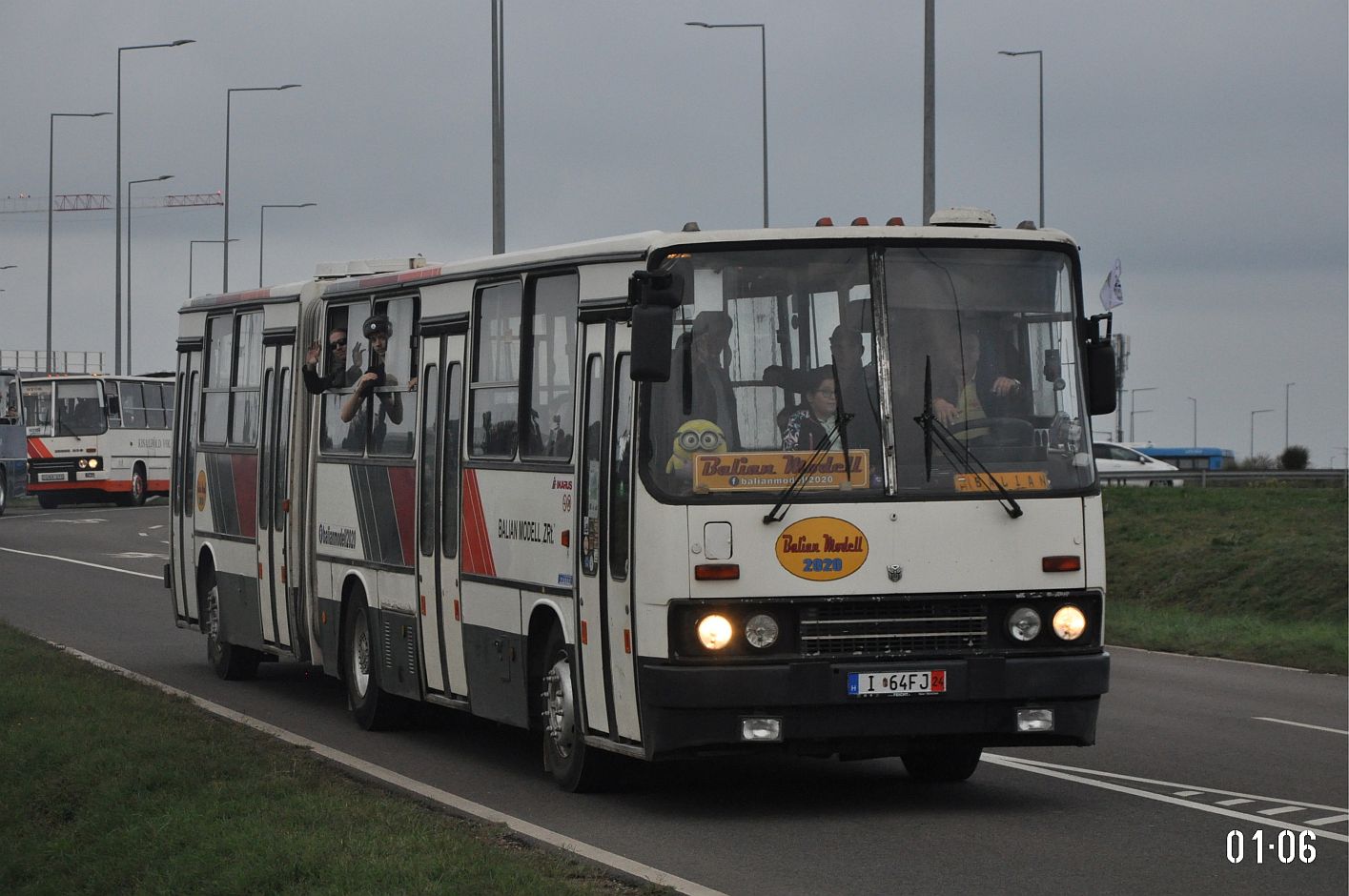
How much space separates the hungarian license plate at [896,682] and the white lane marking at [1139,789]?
1628 mm

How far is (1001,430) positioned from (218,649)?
32.6 ft

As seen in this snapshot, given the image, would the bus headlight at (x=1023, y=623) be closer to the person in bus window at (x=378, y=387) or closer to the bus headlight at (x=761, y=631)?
the bus headlight at (x=761, y=631)

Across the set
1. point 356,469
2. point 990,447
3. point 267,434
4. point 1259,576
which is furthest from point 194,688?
point 1259,576

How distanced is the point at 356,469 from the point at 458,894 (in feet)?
24.4

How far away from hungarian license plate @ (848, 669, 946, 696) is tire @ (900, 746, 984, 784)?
143cm

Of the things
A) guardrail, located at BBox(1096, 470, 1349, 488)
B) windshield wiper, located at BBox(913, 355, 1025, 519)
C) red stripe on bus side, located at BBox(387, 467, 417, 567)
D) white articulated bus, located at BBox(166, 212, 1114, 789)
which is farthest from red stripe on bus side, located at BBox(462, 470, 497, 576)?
guardrail, located at BBox(1096, 470, 1349, 488)

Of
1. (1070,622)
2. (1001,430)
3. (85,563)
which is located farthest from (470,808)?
(85,563)

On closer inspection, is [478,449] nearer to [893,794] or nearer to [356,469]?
[356,469]

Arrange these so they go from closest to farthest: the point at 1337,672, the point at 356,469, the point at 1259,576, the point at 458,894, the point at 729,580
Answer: the point at 458,894 → the point at 729,580 → the point at 356,469 → the point at 1337,672 → the point at 1259,576

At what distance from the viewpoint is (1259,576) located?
101 ft

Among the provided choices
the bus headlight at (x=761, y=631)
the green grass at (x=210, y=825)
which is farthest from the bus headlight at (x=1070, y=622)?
the green grass at (x=210, y=825)

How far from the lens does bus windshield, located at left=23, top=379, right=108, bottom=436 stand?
184 feet

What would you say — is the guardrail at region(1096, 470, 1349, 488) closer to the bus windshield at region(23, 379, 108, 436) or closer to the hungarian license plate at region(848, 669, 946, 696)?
the bus windshield at region(23, 379, 108, 436)

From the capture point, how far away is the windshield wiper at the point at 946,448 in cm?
1120
